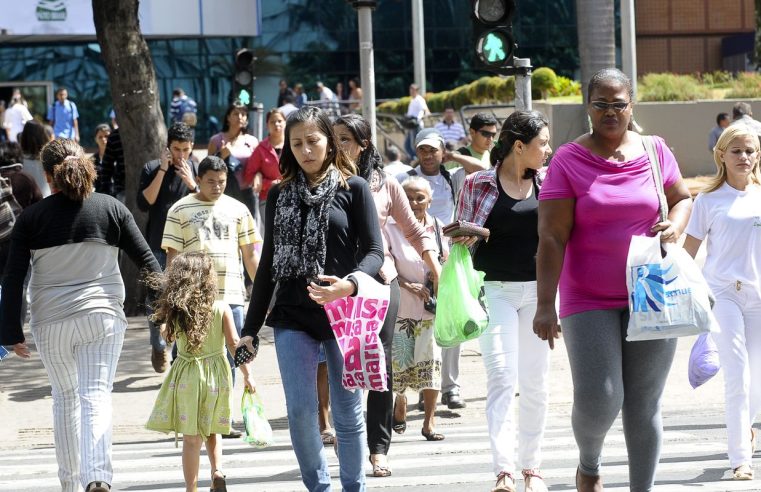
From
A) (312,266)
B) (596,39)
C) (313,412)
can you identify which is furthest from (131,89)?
(313,412)

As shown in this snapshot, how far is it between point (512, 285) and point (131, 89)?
8.42 meters

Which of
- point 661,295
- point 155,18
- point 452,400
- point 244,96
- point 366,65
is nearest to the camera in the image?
point 661,295

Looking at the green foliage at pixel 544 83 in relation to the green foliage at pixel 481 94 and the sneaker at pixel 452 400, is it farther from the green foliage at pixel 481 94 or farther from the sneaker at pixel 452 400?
the sneaker at pixel 452 400

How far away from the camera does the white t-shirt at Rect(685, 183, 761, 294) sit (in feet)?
23.2

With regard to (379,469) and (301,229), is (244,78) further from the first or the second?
(301,229)

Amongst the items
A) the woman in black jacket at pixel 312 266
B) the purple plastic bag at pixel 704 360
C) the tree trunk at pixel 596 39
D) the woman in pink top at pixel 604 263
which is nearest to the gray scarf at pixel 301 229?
the woman in black jacket at pixel 312 266

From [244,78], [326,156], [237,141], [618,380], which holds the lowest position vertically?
[618,380]

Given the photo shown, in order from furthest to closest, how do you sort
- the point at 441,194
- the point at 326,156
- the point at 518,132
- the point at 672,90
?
the point at 672,90, the point at 441,194, the point at 518,132, the point at 326,156

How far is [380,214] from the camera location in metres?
7.29

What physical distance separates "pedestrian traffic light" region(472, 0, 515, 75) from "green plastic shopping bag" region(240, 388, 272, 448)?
4678 millimetres

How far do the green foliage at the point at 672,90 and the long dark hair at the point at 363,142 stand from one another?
19513 millimetres

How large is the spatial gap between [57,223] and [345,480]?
79.2 inches

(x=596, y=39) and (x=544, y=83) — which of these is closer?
(x=596, y=39)

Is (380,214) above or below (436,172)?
below
